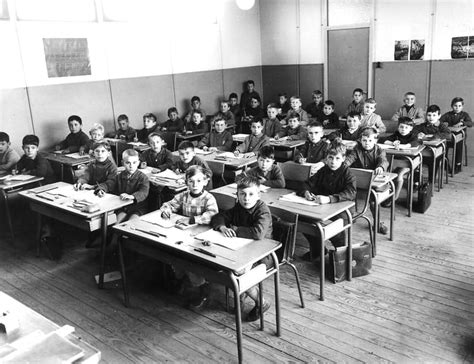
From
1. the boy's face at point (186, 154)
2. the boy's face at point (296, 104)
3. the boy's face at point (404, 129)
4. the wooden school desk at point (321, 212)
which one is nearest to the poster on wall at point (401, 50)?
the boy's face at point (296, 104)

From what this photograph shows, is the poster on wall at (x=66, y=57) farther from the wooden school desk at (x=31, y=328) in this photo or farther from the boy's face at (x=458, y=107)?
the boy's face at (x=458, y=107)

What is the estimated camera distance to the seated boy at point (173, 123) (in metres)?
8.41

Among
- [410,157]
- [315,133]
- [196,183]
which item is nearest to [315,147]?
[315,133]

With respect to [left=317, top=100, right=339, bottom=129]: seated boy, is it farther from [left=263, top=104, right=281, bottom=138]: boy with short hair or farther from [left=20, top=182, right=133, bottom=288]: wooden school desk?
[left=20, top=182, right=133, bottom=288]: wooden school desk

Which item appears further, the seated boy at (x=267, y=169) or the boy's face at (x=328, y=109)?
the boy's face at (x=328, y=109)

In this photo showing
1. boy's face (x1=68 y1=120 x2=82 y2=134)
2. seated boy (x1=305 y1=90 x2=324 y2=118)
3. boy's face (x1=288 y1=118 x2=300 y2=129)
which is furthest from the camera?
seated boy (x1=305 y1=90 x2=324 y2=118)

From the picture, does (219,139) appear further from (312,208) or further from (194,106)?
(312,208)

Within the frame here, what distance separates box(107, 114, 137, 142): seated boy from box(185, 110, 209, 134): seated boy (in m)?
0.95

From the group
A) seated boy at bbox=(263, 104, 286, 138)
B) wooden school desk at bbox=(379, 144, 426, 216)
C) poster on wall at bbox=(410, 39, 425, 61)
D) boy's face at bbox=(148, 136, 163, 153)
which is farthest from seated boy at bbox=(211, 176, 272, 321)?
poster on wall at bbox=(410, 39, 425, 61)

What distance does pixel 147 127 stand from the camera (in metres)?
7.93

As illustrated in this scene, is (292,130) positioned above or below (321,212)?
above

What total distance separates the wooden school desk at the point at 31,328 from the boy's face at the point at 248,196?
165 centimetres

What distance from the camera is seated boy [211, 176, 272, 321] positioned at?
3.28 meters

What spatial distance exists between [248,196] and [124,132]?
4.88 metres
